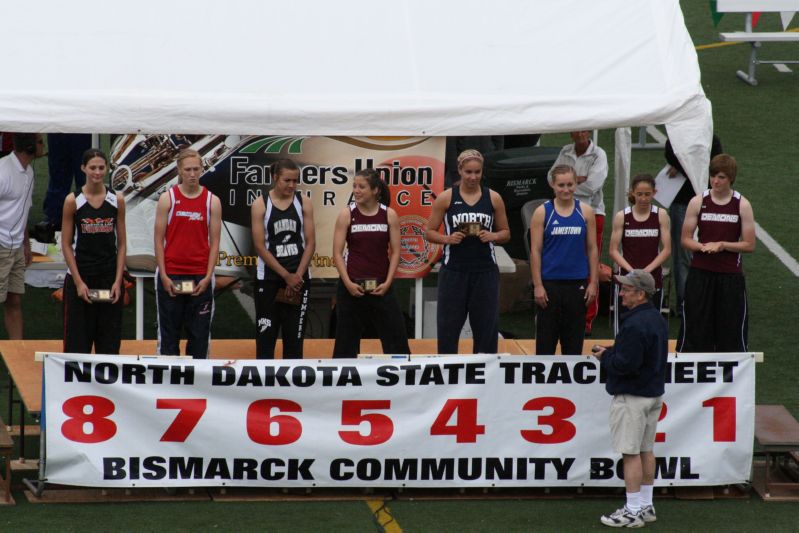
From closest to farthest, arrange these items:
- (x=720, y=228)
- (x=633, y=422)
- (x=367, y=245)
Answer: (x=633, y=422), (x=367, y=245), (x=720, y=228)

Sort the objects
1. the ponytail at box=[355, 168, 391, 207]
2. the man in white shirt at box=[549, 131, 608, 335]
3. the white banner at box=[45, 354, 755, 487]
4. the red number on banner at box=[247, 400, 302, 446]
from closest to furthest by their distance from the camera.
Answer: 1. the white banner at box=[45, 354, 755, 487]
2. the red number on banner at box=[247, 400, 302, 446]
3. the ponytail at box=[355, 168, 391, 207]
4. the man in white shirt at box=[549, 131, 608, 335]

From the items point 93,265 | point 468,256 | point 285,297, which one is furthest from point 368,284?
point 93,265

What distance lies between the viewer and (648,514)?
827 cm

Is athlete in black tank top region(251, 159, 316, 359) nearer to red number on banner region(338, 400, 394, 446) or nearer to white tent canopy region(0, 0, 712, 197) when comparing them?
white tent canopy region(0, 0, 712, 197)

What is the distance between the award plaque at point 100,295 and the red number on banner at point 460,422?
256 centimetres

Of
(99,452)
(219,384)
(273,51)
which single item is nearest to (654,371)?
(219,384)

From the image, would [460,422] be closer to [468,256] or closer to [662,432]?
[662,432]

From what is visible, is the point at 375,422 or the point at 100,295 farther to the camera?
the point at 100,295

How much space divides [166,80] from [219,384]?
8.94 ft

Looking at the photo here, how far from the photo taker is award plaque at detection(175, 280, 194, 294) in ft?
31.3

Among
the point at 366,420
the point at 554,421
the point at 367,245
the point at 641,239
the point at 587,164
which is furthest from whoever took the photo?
the point at 587,164

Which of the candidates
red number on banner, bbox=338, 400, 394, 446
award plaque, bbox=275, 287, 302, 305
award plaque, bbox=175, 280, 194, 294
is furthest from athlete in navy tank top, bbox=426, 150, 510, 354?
award plaque, bbox=175, 280, 194, 294

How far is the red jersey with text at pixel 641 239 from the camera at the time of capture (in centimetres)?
1052

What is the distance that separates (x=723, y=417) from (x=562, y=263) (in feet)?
5.26
